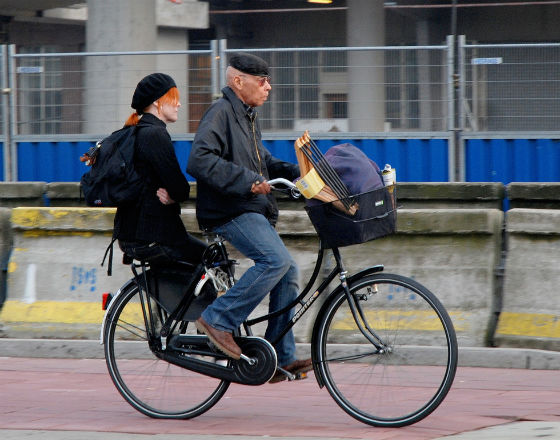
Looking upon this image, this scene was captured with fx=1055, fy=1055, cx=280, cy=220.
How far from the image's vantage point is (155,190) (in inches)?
214

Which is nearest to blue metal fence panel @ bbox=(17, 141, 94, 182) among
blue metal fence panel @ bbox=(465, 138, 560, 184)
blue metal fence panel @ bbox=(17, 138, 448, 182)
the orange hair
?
blue metal fence panel @ bbox=(17, 138, 448, 182)

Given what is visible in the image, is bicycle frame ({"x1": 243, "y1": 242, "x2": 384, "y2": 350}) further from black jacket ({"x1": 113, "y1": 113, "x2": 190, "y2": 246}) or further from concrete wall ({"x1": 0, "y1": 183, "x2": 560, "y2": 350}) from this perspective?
concrete wall ({"x1": 0, "y1": 183, "x2": 560, "y2": 350})

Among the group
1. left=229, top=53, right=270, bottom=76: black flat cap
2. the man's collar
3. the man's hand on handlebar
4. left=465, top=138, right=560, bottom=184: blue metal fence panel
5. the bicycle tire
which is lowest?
the bicycle tire

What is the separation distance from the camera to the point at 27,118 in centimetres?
1188

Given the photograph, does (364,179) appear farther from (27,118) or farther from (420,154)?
(27,118)

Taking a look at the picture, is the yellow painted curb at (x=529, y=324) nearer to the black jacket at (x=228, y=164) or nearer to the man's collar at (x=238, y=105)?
the black jacket at (x=228, y=164)

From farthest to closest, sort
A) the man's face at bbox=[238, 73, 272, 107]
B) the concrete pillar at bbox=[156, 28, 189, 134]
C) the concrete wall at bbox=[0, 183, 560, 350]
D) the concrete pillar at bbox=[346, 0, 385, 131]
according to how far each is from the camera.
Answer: the concrete pillar at bbox=[156, 28, 189, 134] < the concrete pillar at bbox=[346, 0, 385, 131] < the concrete wall at bbox=[0, 183, 560, 350] < the man's face at bbox=[238, 73, 272, 107]

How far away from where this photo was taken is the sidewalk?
5.08m

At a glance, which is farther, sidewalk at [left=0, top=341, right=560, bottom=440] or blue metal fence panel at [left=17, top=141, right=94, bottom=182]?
blue metal fence panel at [left=17, top=141, right=94, bottom=182]

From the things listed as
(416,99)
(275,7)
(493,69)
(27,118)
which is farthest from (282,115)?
(275,7)

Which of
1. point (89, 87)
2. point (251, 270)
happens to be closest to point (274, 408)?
point (251, 270)

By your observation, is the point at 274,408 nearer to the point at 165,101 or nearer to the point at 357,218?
the point at 357,218

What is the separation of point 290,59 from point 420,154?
5.57 feet

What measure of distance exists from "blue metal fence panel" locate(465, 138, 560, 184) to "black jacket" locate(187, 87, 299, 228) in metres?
5.78
